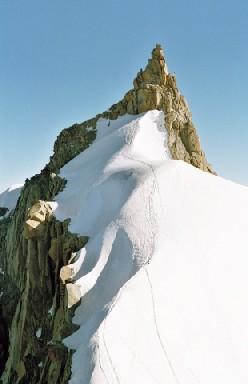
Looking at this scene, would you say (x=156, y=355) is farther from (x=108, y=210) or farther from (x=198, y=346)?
(x=108, y=210)

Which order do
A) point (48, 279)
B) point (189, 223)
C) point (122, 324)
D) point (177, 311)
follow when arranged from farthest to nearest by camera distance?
point (48, 279) → point (189, 223) → point (177, 311) → point (122, 324)

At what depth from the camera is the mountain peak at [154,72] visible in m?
57.9

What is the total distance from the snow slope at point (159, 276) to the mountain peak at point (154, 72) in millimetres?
21420

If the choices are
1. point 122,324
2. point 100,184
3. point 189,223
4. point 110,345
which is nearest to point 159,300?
point 122,324

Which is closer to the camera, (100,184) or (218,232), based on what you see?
(218,232)

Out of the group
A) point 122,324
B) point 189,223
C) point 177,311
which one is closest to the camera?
point 122,324

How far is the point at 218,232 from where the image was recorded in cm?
2920

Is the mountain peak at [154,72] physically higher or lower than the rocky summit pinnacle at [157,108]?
higher

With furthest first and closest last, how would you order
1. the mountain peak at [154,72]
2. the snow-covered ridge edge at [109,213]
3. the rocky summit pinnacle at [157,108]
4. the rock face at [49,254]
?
the mountain peak at [154,72], the rocky summit pinnacle at [157,108], the rock face at [49,254], the snow-covered ridge edge at [109,213]

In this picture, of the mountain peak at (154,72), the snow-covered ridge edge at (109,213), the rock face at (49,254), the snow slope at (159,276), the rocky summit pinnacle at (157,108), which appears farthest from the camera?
the mountain peak at (154,72)

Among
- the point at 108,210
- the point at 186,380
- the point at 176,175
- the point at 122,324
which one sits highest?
the point at 176,175

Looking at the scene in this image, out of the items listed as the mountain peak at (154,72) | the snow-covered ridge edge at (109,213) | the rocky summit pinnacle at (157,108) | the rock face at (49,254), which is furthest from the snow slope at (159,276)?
the mountain peak at (154,72)

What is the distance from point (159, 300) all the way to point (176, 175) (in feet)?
50.5

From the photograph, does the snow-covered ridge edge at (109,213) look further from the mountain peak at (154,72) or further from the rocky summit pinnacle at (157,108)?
the mountain peak at (154,72)
